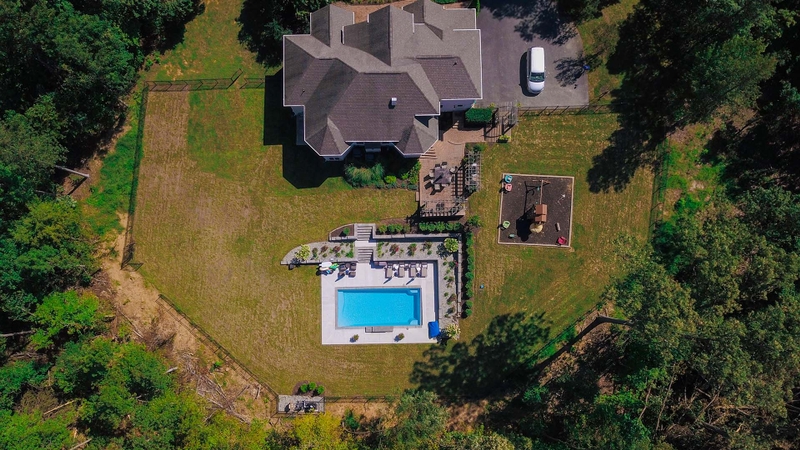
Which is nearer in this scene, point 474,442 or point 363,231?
point 474,442

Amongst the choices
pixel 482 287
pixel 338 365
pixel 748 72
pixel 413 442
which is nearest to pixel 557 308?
pixel 482 287

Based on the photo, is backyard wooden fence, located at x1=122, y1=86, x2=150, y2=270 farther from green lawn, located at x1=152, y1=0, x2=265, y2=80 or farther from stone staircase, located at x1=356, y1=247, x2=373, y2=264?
stone staircase, located at x1=356, y1=247, x2=373, y2=264

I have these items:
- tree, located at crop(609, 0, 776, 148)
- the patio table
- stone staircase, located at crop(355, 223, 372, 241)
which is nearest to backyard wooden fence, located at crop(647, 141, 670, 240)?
tree, located at crop(609, 0, 776, 148)

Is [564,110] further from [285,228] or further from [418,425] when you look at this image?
[418,425]

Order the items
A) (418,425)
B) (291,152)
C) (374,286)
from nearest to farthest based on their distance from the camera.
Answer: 1. (418,425)
2. (374,286)
3. (291,152)

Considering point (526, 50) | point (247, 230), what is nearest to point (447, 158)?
point (526, 50)
